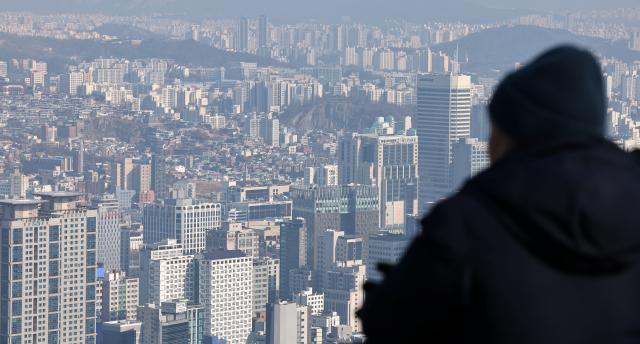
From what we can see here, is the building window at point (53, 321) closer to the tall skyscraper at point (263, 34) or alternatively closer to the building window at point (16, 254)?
the building window at point (16, 254)

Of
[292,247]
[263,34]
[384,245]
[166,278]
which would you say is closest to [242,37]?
[263,34]

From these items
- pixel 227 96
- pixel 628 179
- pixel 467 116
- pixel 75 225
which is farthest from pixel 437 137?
pixel 628 179

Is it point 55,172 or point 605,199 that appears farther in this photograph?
point 55,172

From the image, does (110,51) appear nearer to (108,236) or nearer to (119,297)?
(108,236)

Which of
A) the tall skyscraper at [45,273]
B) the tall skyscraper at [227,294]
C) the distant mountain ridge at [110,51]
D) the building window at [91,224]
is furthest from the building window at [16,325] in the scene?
the distant mountain ridge at [110,51]

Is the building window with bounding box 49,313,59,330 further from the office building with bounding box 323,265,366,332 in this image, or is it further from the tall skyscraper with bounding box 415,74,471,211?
the tall skyscraper with bounding box 415,74,471,211

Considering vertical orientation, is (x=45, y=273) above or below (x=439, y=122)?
below

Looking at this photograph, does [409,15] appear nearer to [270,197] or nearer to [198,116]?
[198,116]
